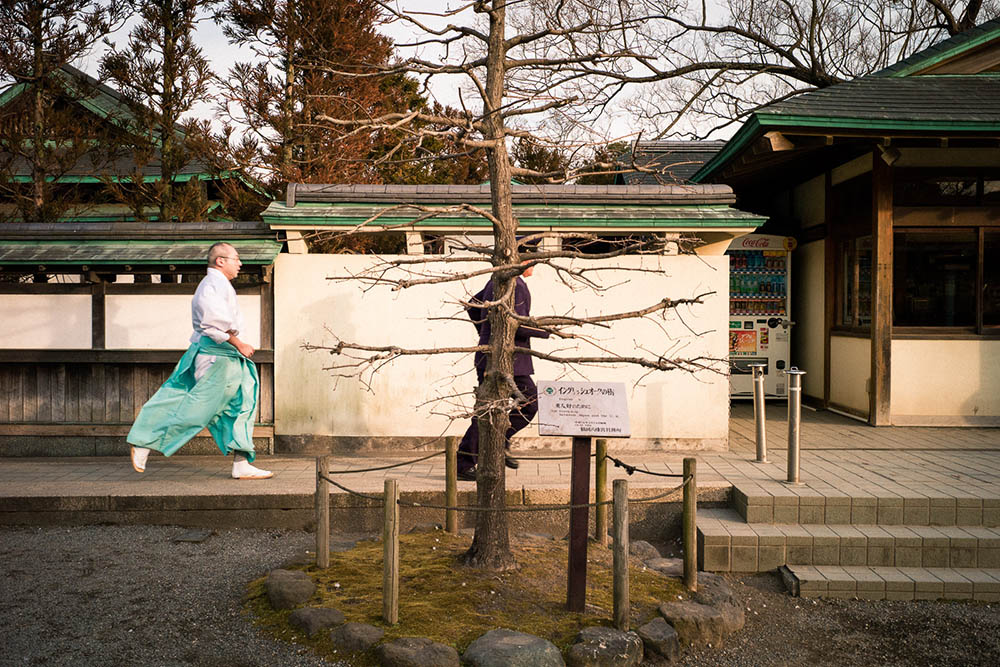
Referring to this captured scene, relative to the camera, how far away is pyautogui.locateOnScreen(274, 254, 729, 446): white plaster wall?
7.66m

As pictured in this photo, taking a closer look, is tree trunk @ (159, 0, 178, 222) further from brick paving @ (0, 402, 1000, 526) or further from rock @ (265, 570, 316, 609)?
rock @ (265, 570, 316, 609)

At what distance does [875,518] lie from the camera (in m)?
5.65

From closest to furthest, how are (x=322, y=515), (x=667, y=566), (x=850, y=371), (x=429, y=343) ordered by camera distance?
(x=322, y=515) → (x=667, y=566) → (x=429, y=343) → (x=850, y=371)

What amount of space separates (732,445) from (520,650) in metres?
5.07

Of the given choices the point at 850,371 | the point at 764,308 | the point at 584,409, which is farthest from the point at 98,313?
the point at 764,308

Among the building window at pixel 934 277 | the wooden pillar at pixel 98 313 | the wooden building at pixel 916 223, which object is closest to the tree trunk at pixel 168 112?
the wooden pillar at pixel 98 313

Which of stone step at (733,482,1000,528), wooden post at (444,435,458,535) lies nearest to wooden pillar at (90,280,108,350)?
wooden post at (444,435,458,535)

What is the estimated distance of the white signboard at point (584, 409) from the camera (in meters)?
4.34

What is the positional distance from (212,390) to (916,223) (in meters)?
7.89

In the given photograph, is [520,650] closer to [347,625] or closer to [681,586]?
[347,625]

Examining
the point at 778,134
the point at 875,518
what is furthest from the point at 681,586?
the point at 778,134

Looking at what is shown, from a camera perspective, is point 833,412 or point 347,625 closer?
point 347,625

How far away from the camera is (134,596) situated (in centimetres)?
462

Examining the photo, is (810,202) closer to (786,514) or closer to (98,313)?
(786,514)
